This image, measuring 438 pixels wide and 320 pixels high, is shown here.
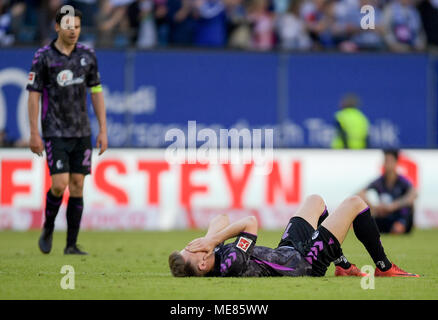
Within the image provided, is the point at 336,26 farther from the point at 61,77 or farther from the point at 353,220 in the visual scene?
the point at 353,220

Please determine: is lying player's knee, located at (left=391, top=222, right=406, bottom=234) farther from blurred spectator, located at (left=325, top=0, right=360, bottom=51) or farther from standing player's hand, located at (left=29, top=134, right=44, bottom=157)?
standing player's hand, located at (left=29, top=134, right=44, bottom=157)

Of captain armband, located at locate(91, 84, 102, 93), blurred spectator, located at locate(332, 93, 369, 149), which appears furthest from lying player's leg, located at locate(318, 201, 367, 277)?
blurred spectator, located at locate(332, 93, 369, 149)

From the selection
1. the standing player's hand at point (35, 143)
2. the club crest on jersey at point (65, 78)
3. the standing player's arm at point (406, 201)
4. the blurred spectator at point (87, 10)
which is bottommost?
the standing player's arm at point (406, 201)

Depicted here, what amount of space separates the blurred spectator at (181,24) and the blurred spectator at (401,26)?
4269 mm

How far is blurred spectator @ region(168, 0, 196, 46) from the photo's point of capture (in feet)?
71.5

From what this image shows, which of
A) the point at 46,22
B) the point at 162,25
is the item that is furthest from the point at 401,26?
the point at 46,22

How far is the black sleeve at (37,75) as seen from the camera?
38.5ft

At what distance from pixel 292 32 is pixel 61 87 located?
36.9ft

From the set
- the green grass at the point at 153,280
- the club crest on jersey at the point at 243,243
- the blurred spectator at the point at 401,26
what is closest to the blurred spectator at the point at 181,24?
the blurred spectator at the point at 401,26

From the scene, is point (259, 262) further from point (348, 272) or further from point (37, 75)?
point (37, 75)

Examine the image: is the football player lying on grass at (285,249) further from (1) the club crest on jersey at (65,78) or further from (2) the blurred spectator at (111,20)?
(2) the blurred spectator at (111,20)

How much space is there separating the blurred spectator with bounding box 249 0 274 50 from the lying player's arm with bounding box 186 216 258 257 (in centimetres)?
1372
